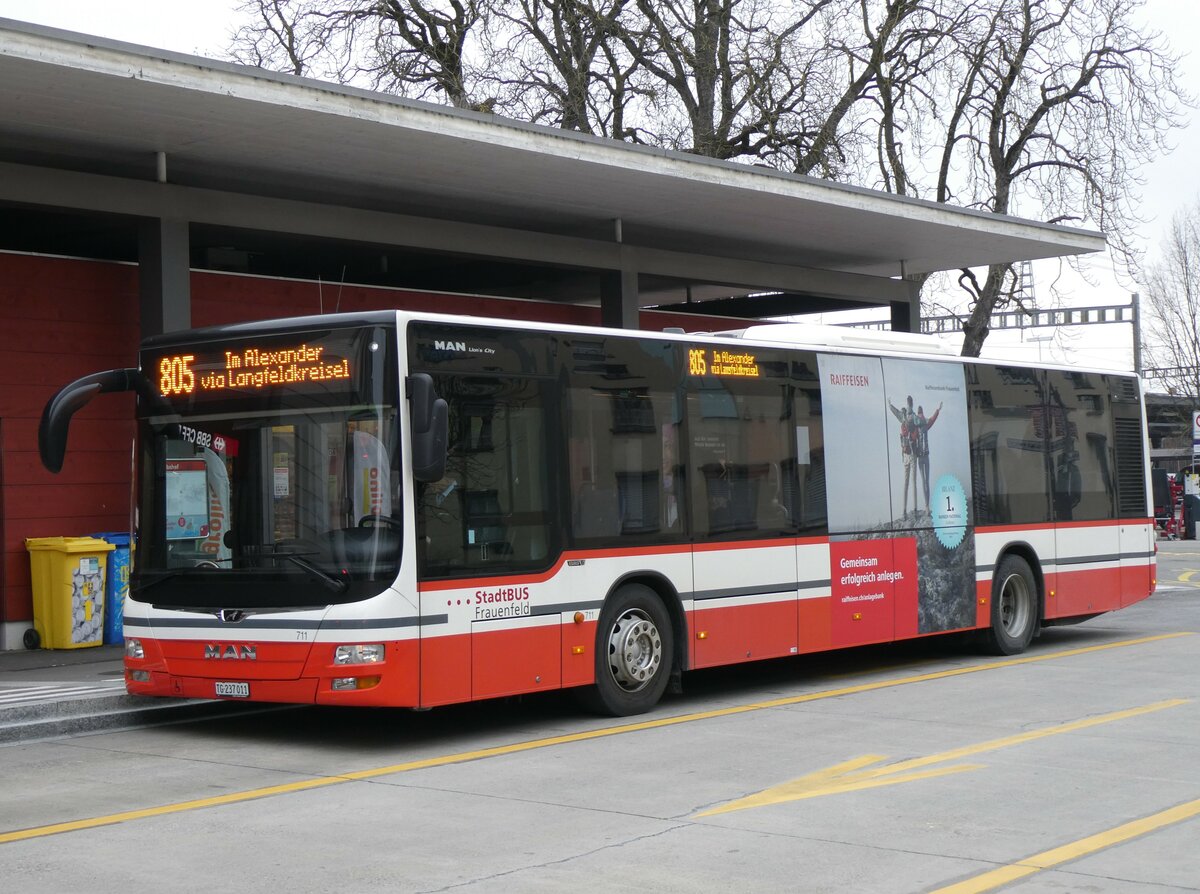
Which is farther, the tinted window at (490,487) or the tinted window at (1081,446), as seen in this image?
the tinted window at (1081,446)

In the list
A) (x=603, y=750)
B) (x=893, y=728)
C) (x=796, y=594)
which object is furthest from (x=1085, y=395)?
(x=603, y=750)

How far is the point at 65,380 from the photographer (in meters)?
15.8

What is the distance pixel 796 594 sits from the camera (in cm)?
1316

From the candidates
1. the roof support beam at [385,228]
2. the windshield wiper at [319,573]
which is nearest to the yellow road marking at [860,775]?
the windshield wiper at [319,573]

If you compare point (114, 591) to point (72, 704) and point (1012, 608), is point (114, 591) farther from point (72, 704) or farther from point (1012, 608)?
point (1012, 608)

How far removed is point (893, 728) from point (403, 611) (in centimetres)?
353

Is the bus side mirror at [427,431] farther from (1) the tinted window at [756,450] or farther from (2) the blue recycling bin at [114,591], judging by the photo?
(2) the blue recycling bin at [114,591]

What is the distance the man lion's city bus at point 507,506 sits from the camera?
10.0m

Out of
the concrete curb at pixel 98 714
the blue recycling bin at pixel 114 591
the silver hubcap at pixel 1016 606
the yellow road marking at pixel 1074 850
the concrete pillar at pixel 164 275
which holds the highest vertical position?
the concrete pillar at pixel 164 275

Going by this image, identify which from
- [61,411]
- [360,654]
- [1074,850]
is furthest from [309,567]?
[1074,850]

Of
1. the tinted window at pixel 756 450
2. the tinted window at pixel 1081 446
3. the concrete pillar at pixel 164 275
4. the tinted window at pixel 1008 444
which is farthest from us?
the tinted window at pixel 1081 446

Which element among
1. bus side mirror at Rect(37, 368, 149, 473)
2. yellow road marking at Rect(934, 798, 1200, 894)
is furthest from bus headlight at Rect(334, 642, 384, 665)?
yellow road marking at Rect(934, 798, 1200, 894)

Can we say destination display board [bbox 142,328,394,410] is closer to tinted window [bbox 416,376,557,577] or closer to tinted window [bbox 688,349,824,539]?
tinted window [bbox 416,376,557,577]

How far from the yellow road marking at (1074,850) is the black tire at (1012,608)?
7549 millimetres
